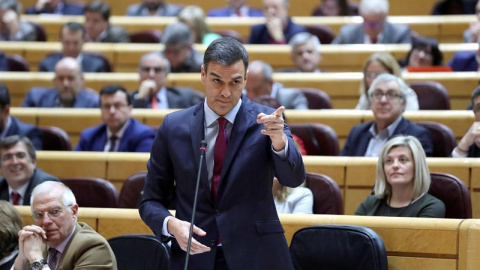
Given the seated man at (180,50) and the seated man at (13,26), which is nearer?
the seated man at (180,50)

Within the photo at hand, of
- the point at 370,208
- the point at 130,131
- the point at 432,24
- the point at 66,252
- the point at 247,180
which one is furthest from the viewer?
the point at 432,24

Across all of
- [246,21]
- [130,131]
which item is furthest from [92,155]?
[246,21]

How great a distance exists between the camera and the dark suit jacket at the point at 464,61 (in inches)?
184

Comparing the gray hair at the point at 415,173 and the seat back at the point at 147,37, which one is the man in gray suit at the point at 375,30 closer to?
the seat back at the point at 147,37

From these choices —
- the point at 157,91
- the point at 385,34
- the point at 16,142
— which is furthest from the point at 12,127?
the point at 385,34

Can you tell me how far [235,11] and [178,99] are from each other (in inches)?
71.7

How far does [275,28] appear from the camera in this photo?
5.39 metres

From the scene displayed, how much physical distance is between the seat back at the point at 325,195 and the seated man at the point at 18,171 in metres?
1.00

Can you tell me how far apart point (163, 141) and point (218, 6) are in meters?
4.80

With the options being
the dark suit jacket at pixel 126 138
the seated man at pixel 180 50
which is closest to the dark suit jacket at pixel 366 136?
the dark suit jacket at pixel 126 138

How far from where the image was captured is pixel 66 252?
2260mm

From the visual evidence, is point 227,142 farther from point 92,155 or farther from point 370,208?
point 92,155

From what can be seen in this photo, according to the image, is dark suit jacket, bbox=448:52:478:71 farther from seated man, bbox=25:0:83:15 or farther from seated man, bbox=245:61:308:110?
seated man, bbox=25:0:83:15

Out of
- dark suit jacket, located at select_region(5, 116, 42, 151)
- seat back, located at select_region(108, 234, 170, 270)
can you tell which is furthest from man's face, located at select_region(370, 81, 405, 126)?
dark suit jacket, located at select_region(5, 116, 42, 151)
